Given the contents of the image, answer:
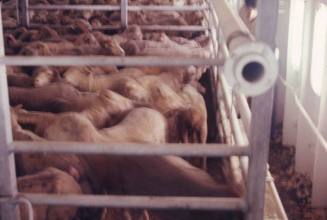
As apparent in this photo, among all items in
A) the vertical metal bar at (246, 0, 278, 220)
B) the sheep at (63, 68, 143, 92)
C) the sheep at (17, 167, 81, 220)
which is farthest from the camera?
the sheep at (63, 68, 143, 92)

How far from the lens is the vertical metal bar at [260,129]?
1819 millimetres

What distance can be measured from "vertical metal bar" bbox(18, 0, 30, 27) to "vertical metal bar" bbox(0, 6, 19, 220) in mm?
5158

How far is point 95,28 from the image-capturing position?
7.57 metres

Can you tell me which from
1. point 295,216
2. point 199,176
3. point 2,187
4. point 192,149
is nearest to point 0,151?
point 2,187

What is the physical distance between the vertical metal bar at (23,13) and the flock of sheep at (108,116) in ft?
0.48

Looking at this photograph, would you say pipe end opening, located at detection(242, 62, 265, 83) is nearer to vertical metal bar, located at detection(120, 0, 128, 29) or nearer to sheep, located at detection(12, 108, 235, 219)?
sheep, located at detection(12, 108, 235, 219)

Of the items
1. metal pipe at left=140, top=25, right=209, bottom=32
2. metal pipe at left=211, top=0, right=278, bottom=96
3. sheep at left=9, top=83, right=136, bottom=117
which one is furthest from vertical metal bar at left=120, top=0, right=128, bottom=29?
metal pipe at left=211, top=0, right=278, bottom=96

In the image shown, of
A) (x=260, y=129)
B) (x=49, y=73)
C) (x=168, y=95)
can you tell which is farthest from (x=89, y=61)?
(x=49, y=73)

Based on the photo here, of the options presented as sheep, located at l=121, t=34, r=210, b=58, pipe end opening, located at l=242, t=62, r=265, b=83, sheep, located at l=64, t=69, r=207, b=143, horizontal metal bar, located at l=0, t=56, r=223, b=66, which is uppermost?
pipe end opening, located at l=242, t=62, r=265, b=83

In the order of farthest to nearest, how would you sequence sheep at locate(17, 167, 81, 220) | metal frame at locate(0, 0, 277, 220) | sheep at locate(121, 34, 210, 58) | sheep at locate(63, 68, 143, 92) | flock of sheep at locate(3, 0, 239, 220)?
sheep at locate(121, 34, 210, 58) < sheep at locate(63, 68, 143, 92) < flock of sheep at locate(3, 0, 239, 220) < sheep at locate(17, 167, 81, 220) < metal frame at locate(0, 0, 277, 220)

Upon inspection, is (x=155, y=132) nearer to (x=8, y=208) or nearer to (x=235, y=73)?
(x=8, y=208)

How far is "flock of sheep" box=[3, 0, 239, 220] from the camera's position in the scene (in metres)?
2.89

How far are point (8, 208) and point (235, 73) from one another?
3.40 ft

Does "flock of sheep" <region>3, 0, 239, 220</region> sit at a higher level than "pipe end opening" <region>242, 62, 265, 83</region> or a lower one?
lower
